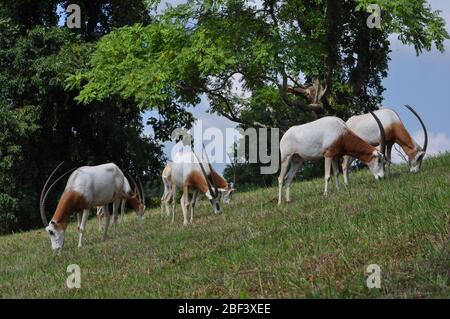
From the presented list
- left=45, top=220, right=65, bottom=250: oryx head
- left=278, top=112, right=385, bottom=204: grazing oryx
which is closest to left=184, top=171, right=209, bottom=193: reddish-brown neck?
left=278, top=112, right=385, bottom=204: grazing oryx

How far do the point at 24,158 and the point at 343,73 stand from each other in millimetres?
16626

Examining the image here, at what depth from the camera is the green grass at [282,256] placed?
7379 mm

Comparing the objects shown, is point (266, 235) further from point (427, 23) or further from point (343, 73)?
point (343, 73)

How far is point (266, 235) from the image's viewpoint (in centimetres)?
1120

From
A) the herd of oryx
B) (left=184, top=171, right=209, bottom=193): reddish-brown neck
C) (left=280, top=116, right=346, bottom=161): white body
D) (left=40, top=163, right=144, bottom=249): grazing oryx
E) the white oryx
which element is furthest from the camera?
the white oryx

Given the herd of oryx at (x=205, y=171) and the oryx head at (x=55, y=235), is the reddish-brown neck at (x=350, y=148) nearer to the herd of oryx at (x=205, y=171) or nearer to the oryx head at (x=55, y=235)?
the herd of oryx at (x=205, y=171)

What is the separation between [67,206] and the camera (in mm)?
15570

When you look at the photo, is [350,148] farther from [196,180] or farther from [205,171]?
[196,180]

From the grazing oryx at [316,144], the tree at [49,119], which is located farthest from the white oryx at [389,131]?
the tree at [49,119]

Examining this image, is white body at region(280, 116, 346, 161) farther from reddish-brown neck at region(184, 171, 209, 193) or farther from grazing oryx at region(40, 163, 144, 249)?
grazing oryx at region(40, 163, 144, 249)

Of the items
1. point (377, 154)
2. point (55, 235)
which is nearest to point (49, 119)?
point (55, 235)

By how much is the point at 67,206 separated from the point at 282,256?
25.4 ft

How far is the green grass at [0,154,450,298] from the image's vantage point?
24.2 ft

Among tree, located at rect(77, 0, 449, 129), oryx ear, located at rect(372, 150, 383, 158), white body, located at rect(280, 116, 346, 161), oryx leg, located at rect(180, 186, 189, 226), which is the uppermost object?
tree, located at rect(77, 0, 449, 129)
